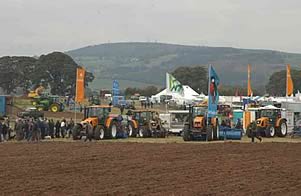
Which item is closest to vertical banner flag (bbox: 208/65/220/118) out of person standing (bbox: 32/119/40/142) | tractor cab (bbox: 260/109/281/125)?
person standing (bbox: 32/119/40/142)

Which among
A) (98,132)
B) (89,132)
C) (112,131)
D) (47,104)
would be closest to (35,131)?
(89,132)

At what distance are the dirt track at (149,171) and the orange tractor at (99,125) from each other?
7633mm

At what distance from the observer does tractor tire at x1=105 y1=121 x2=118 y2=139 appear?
1210 inches

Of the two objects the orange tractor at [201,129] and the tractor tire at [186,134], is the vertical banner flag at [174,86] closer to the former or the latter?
the orange tractor at [201,129]

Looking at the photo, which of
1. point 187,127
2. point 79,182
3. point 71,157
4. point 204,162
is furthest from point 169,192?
point 187,127

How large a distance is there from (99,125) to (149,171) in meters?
15.6

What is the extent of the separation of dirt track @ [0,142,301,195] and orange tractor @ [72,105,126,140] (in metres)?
7.63

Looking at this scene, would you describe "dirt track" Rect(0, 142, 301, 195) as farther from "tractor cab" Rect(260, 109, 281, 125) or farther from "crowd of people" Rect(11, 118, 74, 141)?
"tractor cab" Rect(260, 109, 281, 125)

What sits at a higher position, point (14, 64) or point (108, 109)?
point (14, 64)

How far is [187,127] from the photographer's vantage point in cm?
2961

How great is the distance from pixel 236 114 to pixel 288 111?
6.55m

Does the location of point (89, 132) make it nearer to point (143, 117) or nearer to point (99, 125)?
point (99, 125)

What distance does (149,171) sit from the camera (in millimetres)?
15008

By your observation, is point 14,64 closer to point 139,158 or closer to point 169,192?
point 139,158
